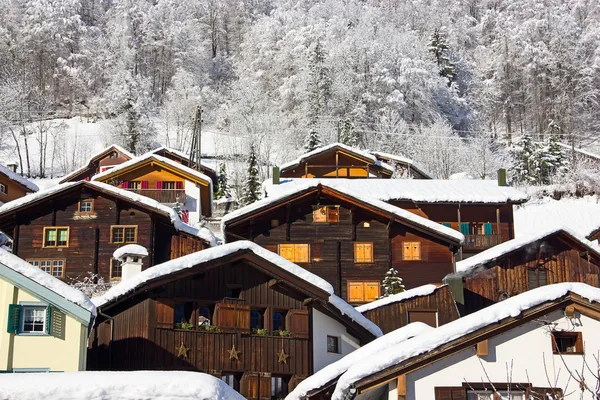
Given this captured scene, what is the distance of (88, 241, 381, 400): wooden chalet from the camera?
810 inches

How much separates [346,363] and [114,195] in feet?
72.7

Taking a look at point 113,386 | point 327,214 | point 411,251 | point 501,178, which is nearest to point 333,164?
point 501,178

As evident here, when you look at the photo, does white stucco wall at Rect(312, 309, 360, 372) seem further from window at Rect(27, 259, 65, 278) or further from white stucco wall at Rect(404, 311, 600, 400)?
window at Rect(27, 259, 65, 278)

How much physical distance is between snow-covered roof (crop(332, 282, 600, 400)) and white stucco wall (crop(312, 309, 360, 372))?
24.7 feet

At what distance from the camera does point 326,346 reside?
76.6 ft

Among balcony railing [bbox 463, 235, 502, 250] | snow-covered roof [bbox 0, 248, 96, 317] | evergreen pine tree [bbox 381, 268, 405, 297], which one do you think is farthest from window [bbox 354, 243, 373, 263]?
snow-covered roof [bbox 0, 248, 96, 317]

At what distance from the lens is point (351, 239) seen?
35.0m

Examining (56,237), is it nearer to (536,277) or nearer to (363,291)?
(363,291)

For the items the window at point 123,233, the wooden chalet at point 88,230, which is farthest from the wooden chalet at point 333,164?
the window at point 123,233

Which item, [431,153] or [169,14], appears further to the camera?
[169,14]

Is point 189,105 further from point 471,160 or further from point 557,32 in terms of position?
point 557,32

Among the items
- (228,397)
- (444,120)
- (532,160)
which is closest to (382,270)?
(228,397)

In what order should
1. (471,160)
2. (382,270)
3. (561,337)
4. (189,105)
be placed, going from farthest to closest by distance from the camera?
(189,105)
(471,160)
(382,270)
(561,337)

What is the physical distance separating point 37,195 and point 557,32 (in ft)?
314
